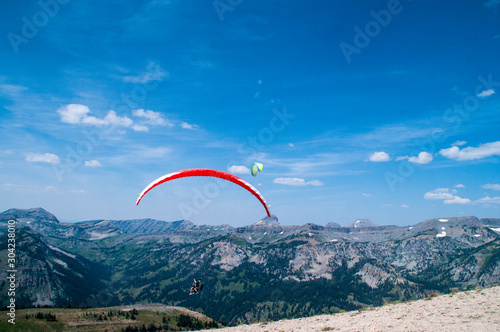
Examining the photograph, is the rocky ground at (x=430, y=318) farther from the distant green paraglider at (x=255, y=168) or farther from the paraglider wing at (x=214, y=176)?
the distant green paraglider at (x=255, y=168)

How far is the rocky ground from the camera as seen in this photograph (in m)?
18.2

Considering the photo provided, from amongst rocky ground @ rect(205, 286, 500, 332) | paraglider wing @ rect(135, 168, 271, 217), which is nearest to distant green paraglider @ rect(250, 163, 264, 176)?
paraglider wing @ rect(135, 168, 271, 217)

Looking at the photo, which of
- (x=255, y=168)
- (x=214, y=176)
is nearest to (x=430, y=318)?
(x=255, y=168)

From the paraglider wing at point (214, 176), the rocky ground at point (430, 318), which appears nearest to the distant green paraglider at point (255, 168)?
the paraglider wing at point (214, 176)

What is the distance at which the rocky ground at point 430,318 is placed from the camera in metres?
18.2

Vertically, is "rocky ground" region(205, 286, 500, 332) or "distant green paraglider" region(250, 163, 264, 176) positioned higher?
"distant green paraglider" region(250, 163, 264, 176)

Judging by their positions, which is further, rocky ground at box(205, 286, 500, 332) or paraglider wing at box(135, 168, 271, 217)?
paraglider wing at box(135, 168, 271, 217)

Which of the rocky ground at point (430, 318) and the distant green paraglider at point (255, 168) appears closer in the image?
the rocky ground at point (430, 318)

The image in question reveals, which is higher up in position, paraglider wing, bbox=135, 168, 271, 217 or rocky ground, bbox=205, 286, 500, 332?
paraglider wing, bbox=135, 168, 271, 217

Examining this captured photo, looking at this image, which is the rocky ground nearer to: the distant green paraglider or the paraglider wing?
the paraglider wing

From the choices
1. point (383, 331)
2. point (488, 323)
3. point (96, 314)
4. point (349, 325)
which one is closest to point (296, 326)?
point (349, 325)

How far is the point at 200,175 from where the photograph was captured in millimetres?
28016

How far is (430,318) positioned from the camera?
67.4 feet

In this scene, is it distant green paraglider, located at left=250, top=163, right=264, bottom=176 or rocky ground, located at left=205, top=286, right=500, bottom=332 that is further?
distant green paraglider, located at left=250, top=163, right=264, bottom=176
